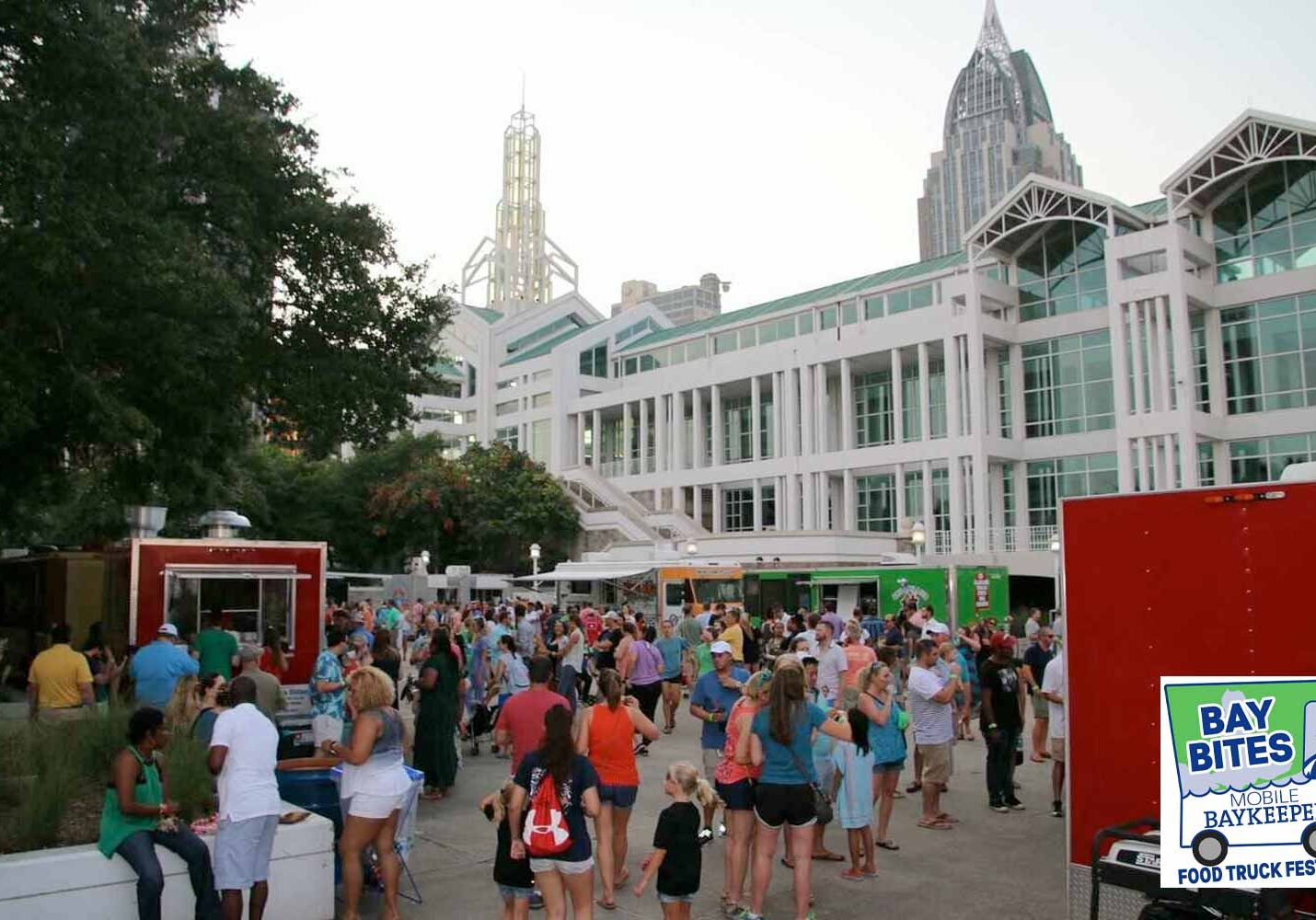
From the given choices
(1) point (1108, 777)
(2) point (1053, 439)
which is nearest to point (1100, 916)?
(1) point (1108, 777)

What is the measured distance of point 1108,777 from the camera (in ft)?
22.5

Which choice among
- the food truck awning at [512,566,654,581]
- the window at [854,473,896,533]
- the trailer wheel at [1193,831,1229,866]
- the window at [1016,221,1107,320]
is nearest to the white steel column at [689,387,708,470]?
the window at [854,473,896,533]

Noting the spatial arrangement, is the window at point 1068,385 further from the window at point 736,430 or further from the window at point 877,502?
the window at point 736,430

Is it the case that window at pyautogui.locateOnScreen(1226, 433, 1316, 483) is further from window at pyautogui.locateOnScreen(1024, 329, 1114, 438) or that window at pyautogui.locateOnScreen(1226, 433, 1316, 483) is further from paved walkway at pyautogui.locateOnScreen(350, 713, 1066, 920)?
paved walkway at pyautogui.locateOnScreen(350, 713, 1066, 920)

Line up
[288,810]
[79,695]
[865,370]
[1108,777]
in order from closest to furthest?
[1108,777] → [288,810] → [79,695] → [865,370]

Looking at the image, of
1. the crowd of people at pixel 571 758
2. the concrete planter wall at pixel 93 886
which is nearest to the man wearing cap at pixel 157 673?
the crowd of people at pixel 571 758

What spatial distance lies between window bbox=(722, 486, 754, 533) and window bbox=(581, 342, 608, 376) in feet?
42.2

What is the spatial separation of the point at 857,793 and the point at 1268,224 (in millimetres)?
36016

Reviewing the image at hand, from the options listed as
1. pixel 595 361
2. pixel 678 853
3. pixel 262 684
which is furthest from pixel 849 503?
pixel 678 853

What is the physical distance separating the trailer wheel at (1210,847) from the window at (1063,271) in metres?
41.1

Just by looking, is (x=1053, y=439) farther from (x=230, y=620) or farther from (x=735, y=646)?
(x=230, y=620)

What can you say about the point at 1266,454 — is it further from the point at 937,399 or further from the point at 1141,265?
the point at 937,399

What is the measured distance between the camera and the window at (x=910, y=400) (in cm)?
4644

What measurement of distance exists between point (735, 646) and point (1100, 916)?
10.6 metres
